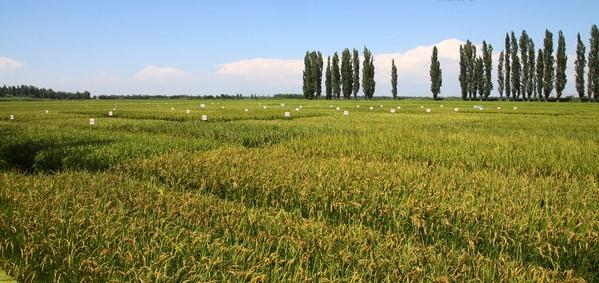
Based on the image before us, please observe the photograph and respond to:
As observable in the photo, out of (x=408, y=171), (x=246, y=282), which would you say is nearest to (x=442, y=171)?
(x=408, y=171)

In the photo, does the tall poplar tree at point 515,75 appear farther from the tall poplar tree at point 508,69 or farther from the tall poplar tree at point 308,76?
the tall poplar tree at point 308,76

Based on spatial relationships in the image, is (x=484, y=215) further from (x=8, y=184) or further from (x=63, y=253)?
(x=8, y=184)

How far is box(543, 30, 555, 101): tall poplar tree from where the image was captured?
74438 millimetres

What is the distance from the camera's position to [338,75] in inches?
3765

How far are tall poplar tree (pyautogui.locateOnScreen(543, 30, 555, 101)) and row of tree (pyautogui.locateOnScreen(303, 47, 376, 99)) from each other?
97.9 ft

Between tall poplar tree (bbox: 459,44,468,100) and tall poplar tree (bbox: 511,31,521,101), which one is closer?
tall poplar tree (bbox: 511,31,521,101)

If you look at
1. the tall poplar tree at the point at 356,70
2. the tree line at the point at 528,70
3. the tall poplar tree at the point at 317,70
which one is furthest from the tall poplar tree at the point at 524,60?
the tall poplar tree at the point at 317,70

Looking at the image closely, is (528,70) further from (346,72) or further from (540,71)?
(346,72)

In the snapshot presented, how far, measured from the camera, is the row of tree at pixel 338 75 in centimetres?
9144

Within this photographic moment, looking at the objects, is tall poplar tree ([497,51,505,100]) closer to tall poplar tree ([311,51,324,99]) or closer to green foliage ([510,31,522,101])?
green foliage ([510,31,522,101])

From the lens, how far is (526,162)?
10.6 m

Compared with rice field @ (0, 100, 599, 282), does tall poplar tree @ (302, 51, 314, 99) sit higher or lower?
higher

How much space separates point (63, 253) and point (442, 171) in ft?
22.4

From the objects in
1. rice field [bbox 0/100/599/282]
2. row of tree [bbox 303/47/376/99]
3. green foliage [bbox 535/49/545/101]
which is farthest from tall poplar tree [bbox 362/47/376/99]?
rice field [bbox 0/100/599/282]
